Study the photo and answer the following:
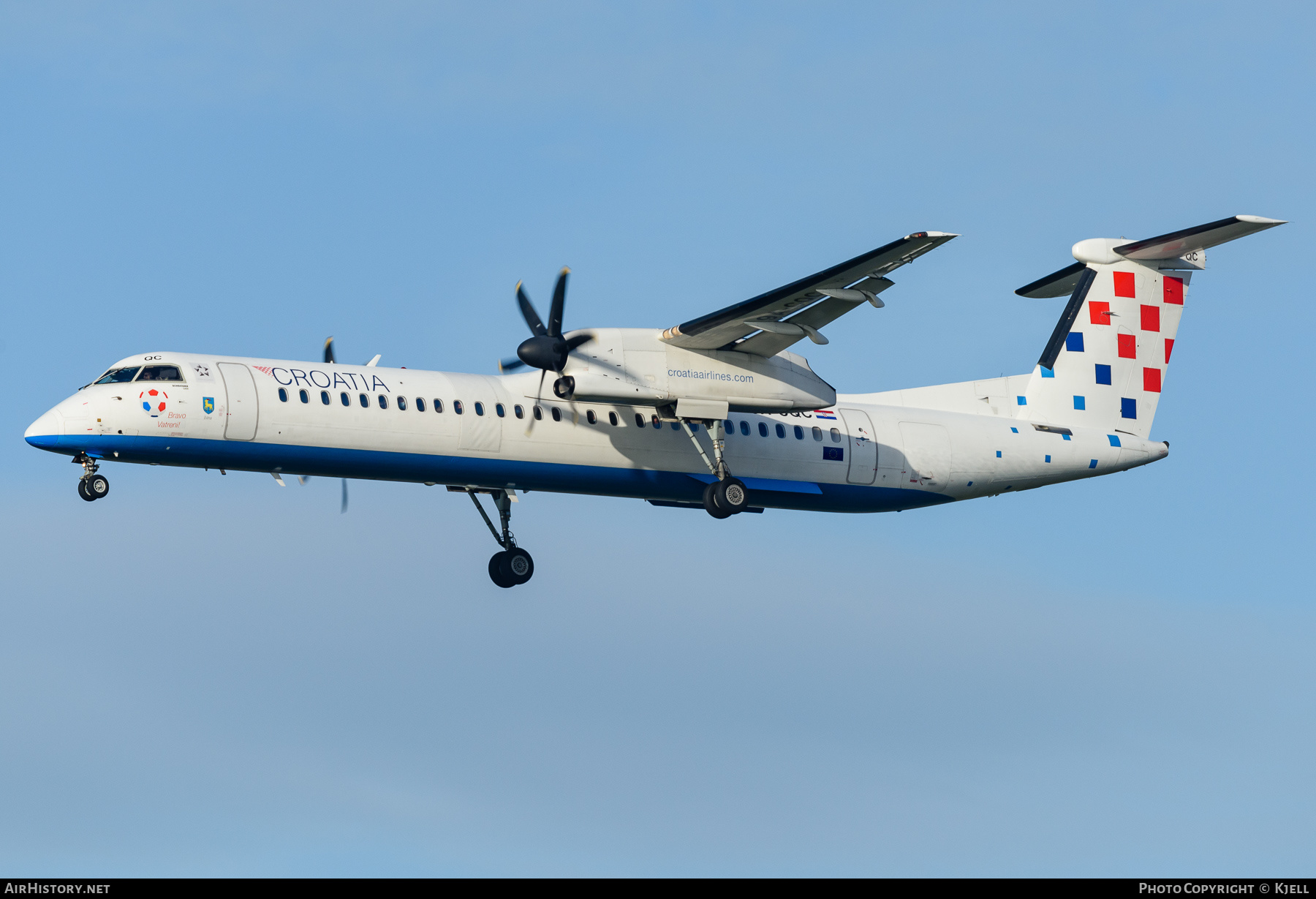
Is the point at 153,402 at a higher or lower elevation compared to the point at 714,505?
higher

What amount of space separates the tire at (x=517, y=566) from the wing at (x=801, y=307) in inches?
202

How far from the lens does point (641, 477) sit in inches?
948

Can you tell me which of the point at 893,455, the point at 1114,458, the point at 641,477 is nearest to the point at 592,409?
the point at 641,477

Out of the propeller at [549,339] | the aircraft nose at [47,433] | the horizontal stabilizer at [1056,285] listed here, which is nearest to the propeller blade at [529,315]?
the propeller at [549,339]

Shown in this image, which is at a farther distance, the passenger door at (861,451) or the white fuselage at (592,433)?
the passenger door at (861,451)

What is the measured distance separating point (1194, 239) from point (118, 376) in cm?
1847

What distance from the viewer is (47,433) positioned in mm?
20594

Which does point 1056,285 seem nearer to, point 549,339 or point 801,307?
point 801,307

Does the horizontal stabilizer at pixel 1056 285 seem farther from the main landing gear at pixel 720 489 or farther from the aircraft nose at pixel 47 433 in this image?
the aircraft nose at pixel 47 433

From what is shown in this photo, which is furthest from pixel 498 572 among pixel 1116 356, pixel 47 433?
pixel 1116 356

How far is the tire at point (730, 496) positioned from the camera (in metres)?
23.9
